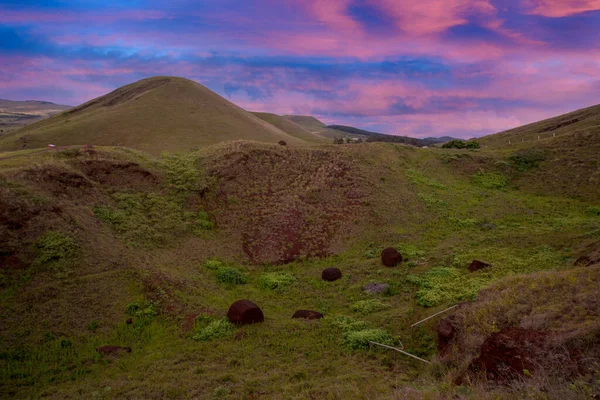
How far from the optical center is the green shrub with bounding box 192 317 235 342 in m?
12.1

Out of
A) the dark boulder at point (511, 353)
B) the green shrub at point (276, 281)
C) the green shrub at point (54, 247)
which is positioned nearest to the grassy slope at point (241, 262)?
the green shrub at point (54, 247)

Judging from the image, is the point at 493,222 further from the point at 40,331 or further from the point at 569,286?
the point at 40,331

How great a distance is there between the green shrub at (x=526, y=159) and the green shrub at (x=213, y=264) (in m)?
28.2

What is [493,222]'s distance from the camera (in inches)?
891

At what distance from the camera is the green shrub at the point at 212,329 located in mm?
12125

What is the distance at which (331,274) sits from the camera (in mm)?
17391

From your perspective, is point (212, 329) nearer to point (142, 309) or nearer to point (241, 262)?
point (142, 309)

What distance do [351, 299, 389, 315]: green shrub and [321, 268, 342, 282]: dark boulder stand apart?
2.97 meters

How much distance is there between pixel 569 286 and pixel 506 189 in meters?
23.2

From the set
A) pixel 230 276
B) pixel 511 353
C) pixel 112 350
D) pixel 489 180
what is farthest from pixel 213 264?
pixel 489 180

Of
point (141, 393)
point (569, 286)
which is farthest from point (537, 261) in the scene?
point (141, 393)

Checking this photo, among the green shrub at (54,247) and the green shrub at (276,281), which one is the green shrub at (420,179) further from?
the green shrub at (54,247)

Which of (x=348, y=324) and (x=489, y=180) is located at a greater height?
(x=489, y=180)

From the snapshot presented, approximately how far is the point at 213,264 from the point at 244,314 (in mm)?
5988
